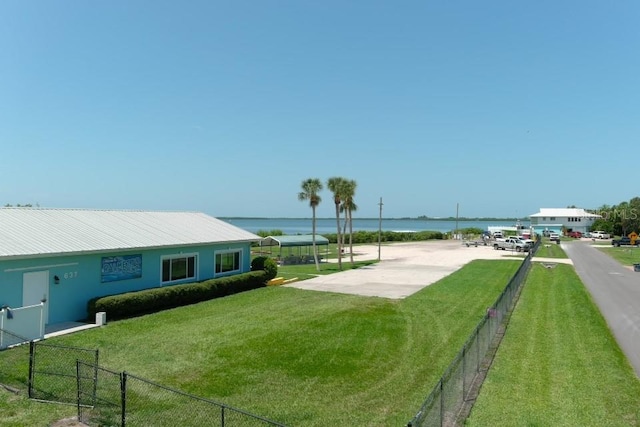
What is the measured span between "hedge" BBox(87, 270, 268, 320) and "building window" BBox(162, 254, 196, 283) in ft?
4.00

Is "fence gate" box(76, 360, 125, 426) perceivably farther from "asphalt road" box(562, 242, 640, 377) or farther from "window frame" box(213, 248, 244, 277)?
"window frame" box(213, 248, 244, 277)

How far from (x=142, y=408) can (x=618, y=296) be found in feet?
85.3

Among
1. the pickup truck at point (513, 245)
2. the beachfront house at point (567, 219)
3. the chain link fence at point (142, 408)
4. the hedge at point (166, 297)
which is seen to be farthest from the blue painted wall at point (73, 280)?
the beachfront house at point (567, 219)

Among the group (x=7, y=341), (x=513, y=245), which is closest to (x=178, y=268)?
(x=7, y=341)

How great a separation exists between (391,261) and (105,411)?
40.5 meters

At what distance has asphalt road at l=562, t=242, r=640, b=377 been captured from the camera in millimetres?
16594

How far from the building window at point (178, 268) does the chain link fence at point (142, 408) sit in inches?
495

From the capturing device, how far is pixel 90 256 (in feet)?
64.4

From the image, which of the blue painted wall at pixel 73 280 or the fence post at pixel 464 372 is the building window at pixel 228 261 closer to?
the blue painted wall at pixel 73 280

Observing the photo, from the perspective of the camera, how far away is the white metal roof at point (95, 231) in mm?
18188

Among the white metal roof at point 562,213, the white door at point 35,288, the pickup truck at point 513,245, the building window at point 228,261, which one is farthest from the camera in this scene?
the white metal roof at point 562,213

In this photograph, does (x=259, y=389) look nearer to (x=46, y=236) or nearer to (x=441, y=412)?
(x=441, y=412)

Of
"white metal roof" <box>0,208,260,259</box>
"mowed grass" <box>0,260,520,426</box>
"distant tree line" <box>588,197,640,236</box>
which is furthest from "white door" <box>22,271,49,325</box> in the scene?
"distant tree line" <box>588,197,640,236</box>

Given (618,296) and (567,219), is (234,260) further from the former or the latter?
(567,219)
